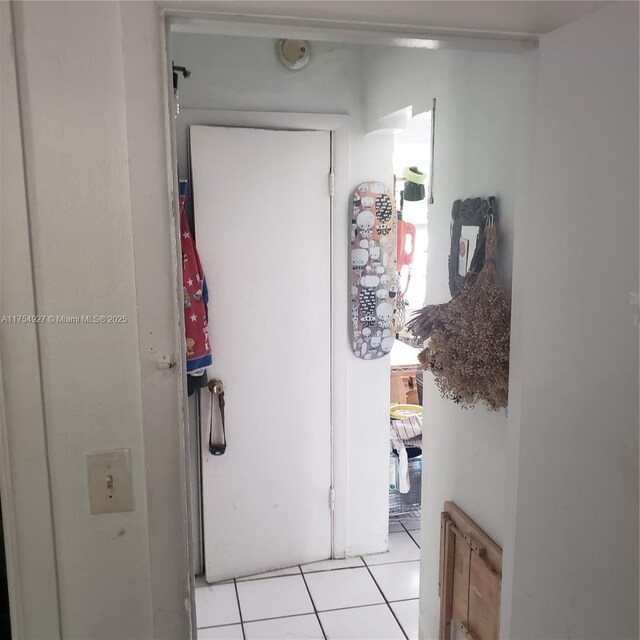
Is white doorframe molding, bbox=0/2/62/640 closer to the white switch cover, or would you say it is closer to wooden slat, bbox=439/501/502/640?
the white switch cover

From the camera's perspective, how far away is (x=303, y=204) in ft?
8.80

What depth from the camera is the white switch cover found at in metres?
1.17

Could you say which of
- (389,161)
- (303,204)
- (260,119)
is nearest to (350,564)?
(303,204)

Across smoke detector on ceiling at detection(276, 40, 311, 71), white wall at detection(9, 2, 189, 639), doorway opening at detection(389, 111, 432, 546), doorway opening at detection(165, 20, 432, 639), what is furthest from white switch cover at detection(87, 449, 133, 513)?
smoke detector on ceiling at detection(276, 40, 311, 71)

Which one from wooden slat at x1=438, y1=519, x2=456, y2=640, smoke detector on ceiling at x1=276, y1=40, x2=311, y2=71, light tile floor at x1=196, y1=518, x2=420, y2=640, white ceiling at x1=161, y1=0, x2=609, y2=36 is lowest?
light tile floor at x1=196, y1=518, x2=420, y2=640

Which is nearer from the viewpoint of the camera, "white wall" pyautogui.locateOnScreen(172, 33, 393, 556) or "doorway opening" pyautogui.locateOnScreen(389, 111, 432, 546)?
"white wall" pyautogui.locateOnScreen(172, 33, 393, 556)

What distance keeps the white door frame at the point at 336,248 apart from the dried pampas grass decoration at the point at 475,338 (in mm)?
1069

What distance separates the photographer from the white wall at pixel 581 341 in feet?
3.59

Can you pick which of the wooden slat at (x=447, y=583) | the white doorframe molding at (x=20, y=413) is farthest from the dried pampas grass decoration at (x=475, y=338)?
the white doorframe molding at (x=20, y=413)

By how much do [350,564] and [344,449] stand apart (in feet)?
1.84

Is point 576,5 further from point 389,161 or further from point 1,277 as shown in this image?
point 389,161

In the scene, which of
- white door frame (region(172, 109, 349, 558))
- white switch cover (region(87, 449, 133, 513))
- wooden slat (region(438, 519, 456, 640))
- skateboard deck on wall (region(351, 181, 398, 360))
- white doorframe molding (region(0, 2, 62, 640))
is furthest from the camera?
skateboard deck on wall (region(351, 181, 398, 360))

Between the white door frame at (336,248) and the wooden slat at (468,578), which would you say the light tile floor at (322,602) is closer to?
the white door frame at (336,248)

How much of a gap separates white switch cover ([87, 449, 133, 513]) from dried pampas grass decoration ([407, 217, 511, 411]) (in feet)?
2.92
